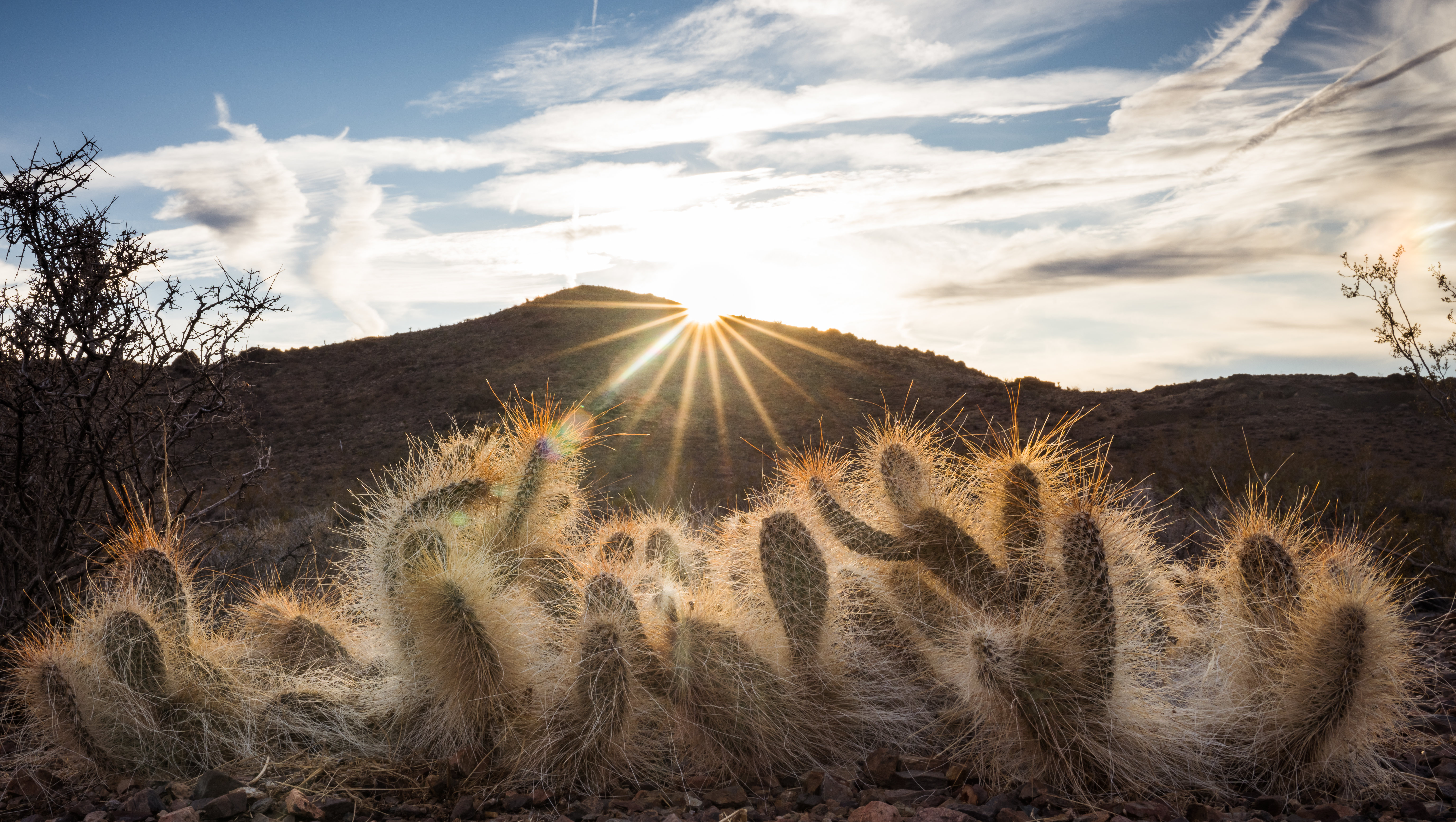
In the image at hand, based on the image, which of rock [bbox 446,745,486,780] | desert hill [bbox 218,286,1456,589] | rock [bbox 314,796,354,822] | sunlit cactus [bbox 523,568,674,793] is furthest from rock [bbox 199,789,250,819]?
desert hill [bbox 218,286,1456,589]

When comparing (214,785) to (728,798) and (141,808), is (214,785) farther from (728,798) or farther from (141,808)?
(728,798)

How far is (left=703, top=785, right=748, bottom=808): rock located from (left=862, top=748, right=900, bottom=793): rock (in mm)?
279

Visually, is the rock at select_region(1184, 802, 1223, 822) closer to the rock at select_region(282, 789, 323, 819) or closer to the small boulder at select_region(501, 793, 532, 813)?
the small boulder at select_region(501, 793, 532, 813)

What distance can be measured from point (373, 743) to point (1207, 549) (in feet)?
15.4

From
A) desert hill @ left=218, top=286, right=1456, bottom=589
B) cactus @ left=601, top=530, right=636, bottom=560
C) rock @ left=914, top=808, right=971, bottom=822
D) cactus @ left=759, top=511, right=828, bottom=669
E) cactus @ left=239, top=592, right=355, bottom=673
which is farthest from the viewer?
desert hill @ left=218, top=286, right=1456, bottom=589

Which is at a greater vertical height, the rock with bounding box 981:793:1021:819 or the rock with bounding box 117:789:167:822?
the rock with bounding box 117:789:167:822

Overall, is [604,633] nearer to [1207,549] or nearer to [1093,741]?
[1093,741]

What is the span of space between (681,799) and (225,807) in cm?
171

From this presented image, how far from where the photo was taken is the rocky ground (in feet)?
9.28

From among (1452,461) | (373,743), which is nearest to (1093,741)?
(373,743)

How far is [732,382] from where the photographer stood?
35.3 metres

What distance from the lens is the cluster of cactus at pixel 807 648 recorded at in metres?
3.13

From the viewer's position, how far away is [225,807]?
9.66 feet

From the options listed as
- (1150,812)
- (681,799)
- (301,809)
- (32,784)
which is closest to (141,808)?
(301,809)
